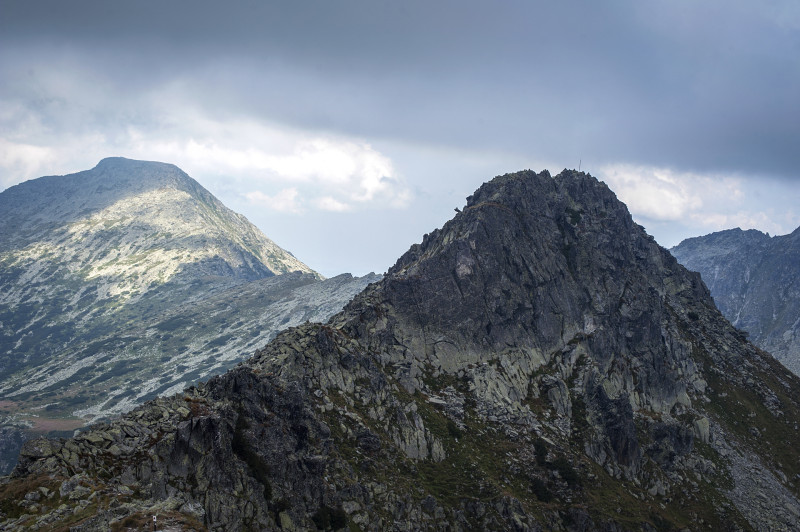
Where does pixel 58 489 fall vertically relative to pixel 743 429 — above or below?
above

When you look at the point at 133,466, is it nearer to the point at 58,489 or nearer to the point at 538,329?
the point at 58,489

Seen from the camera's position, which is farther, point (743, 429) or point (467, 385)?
point (743, 429)

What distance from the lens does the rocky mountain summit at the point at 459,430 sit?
2879 inches

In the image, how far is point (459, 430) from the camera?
447 feet

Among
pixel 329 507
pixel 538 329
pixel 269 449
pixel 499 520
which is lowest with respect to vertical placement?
pixel 499 520

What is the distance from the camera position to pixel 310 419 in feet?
354

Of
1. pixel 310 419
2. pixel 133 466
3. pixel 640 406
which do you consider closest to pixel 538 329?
pixel 640 406

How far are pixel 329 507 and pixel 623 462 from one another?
90.4 m

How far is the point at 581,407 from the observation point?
159 metres

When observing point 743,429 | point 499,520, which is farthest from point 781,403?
point 499,520

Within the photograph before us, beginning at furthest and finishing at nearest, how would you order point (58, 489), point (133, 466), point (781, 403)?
point (781, 403), point (133, 466), point (58, 489)

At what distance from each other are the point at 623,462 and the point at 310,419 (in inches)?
3588

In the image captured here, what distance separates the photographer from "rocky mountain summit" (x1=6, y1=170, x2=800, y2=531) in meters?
73.1

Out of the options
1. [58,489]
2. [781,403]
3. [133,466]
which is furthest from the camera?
[781,403]
